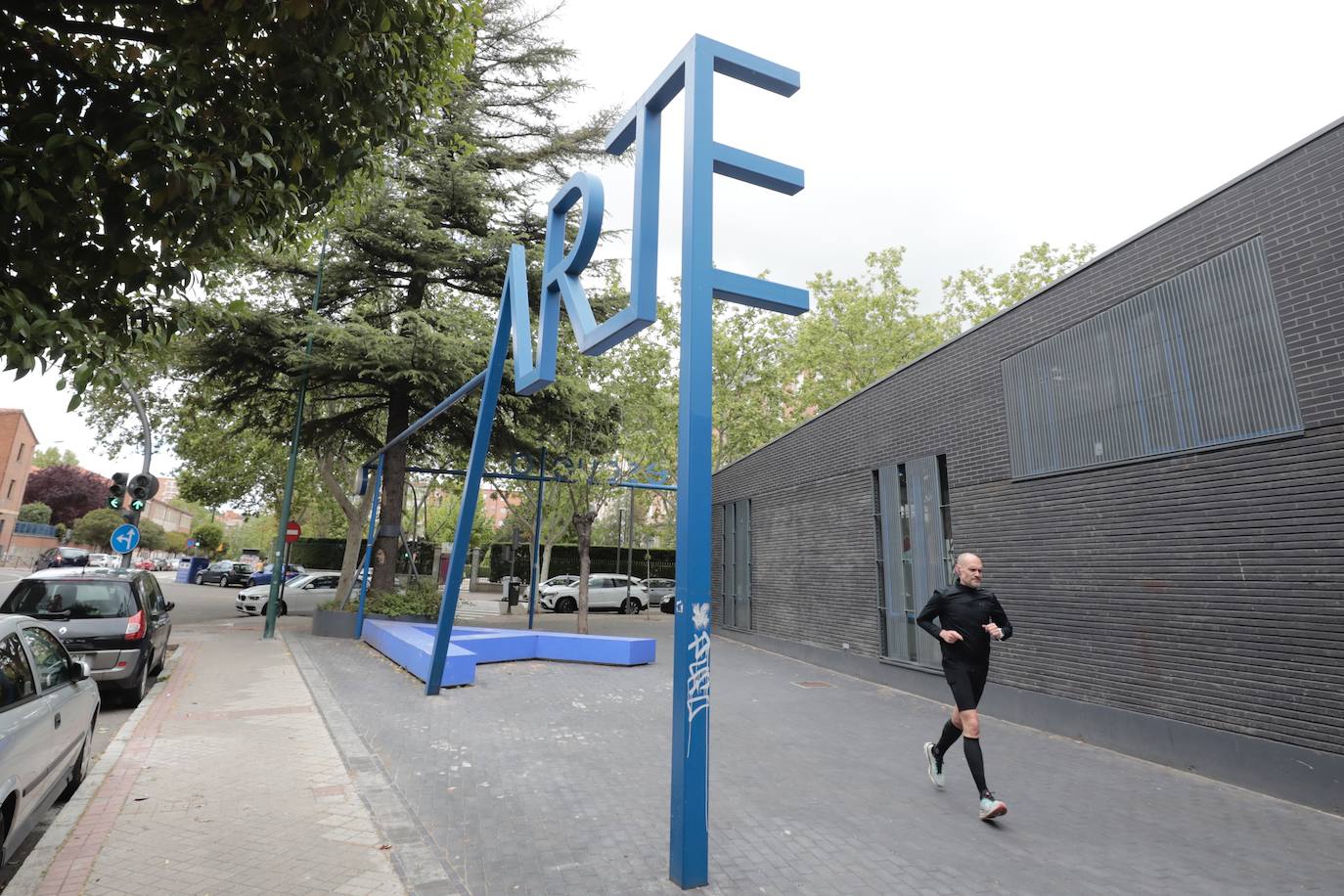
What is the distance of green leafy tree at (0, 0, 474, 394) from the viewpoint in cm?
327

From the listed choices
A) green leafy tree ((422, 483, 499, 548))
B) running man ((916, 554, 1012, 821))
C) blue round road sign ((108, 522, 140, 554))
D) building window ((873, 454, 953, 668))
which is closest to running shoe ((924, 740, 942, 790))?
running man ((916, 554, 1012, 821))

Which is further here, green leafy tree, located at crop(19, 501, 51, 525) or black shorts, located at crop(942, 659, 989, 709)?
green leafy tree, located at crop(19, 501, 51, 525)

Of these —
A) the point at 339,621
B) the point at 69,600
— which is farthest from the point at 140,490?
the point at 69,600

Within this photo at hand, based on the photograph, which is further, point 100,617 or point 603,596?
point 603,596

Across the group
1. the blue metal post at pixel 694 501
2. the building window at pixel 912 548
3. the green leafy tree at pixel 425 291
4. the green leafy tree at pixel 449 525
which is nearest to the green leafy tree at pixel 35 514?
the green leafy tree at pixel 449 525

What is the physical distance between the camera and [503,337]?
8492mm

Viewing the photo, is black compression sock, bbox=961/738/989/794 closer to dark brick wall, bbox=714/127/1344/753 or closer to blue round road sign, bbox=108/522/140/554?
dark brick wall, bbox=714/127/1344/753

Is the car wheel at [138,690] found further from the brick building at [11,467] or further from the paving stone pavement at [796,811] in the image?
the brick building at [11,467]

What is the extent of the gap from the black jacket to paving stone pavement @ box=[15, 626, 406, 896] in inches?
157

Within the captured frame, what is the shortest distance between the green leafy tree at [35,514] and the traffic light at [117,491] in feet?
198

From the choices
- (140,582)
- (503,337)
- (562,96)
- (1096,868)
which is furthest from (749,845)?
(562,96)

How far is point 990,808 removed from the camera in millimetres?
4734

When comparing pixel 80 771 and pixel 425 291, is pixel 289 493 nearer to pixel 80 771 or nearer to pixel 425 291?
pixel 425 291

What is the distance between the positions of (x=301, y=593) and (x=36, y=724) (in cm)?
2058
